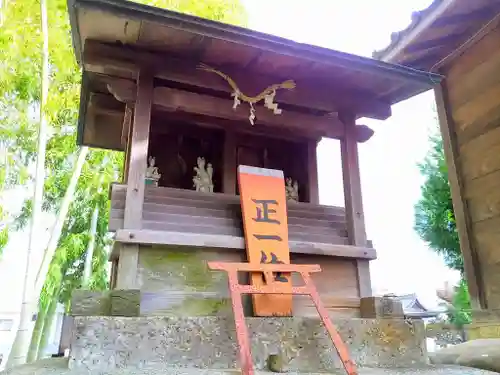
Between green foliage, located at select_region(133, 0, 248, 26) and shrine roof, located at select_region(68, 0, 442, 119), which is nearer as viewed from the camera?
shrine roof, located at select_region(68, 0, 442, 119)

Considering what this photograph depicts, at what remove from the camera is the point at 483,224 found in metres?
4.25

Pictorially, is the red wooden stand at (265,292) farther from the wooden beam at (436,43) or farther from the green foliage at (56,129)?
the green foliage at (56,129)

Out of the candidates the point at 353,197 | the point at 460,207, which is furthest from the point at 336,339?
the point at 460,207

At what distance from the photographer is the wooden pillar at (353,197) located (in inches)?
142

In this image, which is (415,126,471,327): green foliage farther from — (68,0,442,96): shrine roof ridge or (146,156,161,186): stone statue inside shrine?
(146,156,161,186): stone statue inside shrine

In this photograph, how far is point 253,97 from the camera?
369 cm

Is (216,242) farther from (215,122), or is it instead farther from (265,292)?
(215,122)

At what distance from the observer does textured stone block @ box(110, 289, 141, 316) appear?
103 inches

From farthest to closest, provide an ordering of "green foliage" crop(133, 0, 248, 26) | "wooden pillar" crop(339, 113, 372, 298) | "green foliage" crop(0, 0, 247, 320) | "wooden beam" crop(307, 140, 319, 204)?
1. "green foliage" crop(133, 0, 248, 26)
2. "green foliage" crop(0, 0, 247, 320)
3. "wooden beam" crop(307, 140, 319, 204)
4. "wooden pillar" crop(339, 113, 372, 298)

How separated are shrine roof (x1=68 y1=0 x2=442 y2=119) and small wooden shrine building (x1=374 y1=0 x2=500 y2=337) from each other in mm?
989

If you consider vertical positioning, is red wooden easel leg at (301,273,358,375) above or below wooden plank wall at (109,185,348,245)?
below

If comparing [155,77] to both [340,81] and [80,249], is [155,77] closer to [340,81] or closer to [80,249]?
[340,81]

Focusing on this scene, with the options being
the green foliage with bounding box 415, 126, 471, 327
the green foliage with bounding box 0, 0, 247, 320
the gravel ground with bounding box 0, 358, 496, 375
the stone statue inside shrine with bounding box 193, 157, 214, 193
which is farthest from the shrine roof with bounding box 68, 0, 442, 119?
the green foliage with bounding box 0, 0, 247, 320

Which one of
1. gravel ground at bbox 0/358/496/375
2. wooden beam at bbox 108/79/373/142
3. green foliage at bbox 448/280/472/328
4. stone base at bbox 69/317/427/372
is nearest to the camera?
gravel ground at bbox 0/358/496/375
